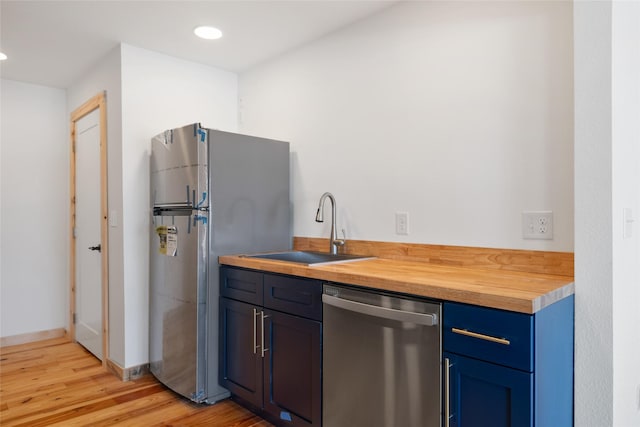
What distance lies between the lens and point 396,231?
2346 millimetres

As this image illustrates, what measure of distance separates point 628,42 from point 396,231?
1303 millimetres

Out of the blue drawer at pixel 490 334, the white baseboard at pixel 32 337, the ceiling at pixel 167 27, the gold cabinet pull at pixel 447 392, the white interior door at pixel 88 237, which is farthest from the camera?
the white baseboard at pixel 32 337

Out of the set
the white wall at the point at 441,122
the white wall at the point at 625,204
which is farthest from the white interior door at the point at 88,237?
the white wall at the point at 625,204

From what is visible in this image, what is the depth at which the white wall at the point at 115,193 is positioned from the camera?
2.93 meters

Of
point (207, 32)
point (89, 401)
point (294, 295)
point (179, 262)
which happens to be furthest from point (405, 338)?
point (207, 32)

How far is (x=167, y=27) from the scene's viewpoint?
2660mm

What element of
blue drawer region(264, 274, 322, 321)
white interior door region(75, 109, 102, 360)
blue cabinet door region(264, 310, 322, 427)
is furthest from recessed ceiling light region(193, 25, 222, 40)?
blue cabinet door region(264, 310, 322, 427)

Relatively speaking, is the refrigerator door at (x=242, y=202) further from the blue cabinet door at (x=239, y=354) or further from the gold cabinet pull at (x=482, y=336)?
the gold cabinet pull at (x=482, y=336)

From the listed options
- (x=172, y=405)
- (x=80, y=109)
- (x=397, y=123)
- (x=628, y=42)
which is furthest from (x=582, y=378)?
(x=80, y=109)

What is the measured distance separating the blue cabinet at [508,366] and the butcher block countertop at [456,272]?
50mm

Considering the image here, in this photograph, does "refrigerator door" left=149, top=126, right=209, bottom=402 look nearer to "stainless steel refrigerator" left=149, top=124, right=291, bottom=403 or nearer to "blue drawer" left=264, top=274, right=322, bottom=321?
"stainless steel refrigerator" left=149, top=124, right=291, bottom=403

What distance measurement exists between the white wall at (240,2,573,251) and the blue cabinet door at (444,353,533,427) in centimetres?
71

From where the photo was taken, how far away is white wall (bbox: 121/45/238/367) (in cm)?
291

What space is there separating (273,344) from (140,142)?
177cm
